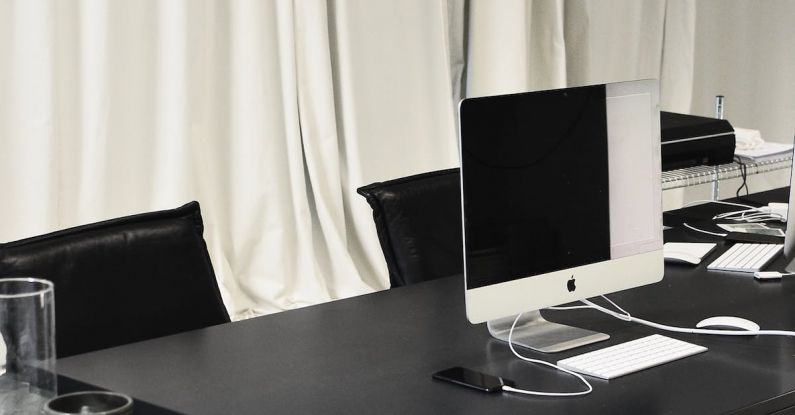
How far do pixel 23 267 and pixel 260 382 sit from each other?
0.52 m

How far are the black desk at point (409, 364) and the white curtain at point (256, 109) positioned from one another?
1797 mm

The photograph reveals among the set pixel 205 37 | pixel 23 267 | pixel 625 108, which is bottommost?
pixel 23 267

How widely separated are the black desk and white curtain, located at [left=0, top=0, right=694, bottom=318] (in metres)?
1.80

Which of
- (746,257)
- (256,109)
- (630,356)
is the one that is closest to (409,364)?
(630,356)

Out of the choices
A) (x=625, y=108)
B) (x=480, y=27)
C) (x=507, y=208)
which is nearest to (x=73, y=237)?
(x=507, y=208)

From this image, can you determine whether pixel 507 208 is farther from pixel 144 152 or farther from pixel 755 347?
pixel 144 152

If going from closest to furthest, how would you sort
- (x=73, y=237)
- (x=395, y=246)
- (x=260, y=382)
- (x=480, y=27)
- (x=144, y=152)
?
(x=260, y=382)
(x=73, y=237)
(x=395, y=246)
(x=144, y=152)
(x=480, y=27)

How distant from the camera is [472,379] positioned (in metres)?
1.80

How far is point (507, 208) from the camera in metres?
1.94

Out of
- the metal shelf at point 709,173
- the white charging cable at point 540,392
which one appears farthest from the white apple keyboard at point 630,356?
the metal shelf at point 709,173

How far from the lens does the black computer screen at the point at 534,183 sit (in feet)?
6.23

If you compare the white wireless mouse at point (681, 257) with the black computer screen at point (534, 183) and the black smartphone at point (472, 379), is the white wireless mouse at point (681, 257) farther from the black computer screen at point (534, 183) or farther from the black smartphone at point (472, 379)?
the black smartphone at point (472, 379)

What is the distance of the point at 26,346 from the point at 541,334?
96 centimetres

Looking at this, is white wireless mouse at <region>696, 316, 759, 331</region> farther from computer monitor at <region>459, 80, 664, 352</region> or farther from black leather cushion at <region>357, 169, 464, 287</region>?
black leather cushion at <region>357, 169, 464, 287</region>
